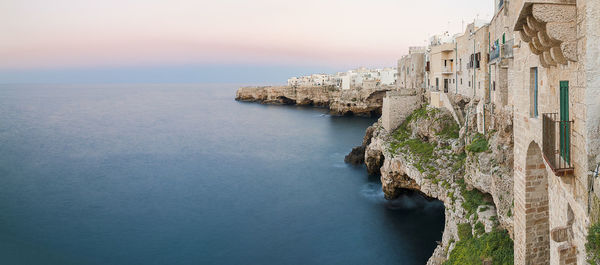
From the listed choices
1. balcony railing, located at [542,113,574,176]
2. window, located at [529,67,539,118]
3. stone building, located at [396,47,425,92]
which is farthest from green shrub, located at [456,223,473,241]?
stone building, located at [396,47,425,92]

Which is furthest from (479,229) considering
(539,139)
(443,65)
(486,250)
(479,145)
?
(443,65)

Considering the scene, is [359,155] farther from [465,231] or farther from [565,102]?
[565,102]

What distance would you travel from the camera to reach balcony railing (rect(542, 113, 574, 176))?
511 centimetres

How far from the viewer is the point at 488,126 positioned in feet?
49.8

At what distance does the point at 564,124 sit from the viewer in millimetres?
5141

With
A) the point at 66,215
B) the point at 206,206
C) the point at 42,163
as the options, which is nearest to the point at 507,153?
the point at 206,206

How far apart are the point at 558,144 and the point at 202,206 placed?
75.5ft

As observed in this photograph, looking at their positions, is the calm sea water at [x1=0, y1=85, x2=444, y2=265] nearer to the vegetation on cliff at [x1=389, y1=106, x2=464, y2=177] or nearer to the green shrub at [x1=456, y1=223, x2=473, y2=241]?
the vegetation on cliff at [x1=389, y1=106, x2=464, y2=177]

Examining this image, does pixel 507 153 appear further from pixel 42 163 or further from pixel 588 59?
pixel 42 163

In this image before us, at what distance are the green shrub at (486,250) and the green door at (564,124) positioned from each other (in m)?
5.72

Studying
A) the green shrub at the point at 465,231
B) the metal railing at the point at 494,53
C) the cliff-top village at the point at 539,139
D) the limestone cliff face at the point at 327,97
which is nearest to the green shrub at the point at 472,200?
the cliff-top village at the point at 539,139

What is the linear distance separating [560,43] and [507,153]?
26.6ft

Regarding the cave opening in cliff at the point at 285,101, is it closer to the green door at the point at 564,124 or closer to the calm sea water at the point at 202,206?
the calm sea water at the point at 202,206

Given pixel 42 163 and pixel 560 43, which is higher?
pixel 560 43
